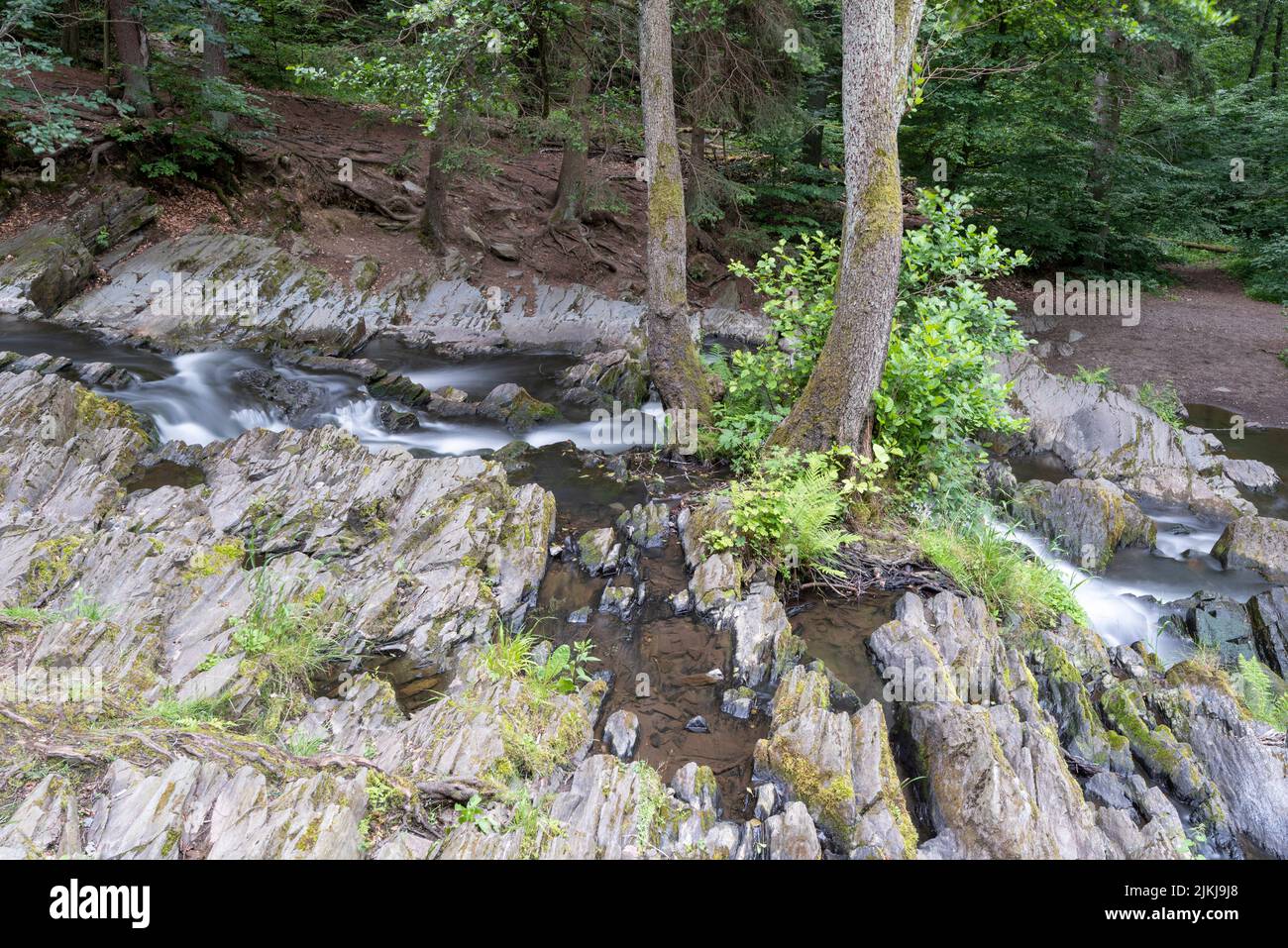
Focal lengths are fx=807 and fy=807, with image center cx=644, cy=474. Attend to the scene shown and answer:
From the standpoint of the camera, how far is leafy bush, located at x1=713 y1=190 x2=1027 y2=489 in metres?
8.52

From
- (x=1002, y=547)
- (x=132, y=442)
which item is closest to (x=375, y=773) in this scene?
(x=1002, y=547)

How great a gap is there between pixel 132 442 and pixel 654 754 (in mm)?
7933

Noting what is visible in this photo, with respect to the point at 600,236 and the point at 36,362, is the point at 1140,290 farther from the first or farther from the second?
the point at 36,362

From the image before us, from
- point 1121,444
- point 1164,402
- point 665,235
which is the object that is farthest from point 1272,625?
point 665,235

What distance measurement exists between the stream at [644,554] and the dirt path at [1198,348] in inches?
47.0

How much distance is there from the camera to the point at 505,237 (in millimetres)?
19656

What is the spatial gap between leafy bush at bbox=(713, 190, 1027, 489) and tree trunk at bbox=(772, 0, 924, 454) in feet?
1.33

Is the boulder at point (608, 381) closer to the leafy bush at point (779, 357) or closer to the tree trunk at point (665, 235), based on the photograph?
the tree trunk at point (665, 235)

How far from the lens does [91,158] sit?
17.3 metres

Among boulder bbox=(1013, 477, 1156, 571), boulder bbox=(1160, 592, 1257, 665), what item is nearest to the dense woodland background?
boulder bbox=(1013, 477, 1156, 571)

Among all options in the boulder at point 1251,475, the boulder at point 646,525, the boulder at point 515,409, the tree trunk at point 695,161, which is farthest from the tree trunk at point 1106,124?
the boulder at point 646,525

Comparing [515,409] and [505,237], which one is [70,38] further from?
[515,409]

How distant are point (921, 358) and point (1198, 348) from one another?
13088mm

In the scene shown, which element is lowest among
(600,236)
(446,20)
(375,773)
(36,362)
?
(375,773)
